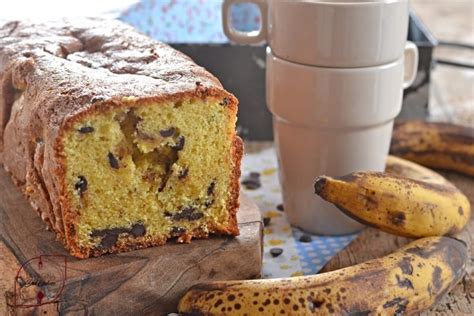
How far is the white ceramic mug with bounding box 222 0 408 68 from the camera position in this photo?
176cm

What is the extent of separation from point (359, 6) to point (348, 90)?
0.19 meters

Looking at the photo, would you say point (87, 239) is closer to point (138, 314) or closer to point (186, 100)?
point (138, 314)

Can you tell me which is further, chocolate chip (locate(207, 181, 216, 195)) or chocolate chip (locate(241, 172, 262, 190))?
chocolate chip (locate(241, 172, 262, 190))

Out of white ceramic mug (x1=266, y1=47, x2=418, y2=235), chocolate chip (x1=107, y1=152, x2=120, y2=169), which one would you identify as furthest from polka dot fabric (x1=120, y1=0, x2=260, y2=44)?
chocolate chip (x1=107, y1=152, x2=120, y2=169)

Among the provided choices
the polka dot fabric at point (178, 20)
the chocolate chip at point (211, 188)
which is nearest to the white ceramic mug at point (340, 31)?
the chocolate chip at point (211, 188)

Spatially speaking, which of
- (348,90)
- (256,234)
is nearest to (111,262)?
(256,234)

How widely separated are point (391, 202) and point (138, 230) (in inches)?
21.8

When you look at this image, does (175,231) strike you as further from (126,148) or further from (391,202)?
(391,202)

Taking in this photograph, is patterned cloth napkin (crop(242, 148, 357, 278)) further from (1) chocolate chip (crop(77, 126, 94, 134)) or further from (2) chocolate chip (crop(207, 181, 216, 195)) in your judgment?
(1) chocolate chip (crop(77, 126, 94, 134))

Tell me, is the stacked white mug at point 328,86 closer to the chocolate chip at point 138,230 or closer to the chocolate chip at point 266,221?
the chocolate chip at point 266,221

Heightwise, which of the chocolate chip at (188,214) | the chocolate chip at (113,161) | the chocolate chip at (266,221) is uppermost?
the chocolate chip at (113,161)

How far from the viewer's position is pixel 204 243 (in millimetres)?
1643

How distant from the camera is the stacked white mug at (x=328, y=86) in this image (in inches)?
70.0

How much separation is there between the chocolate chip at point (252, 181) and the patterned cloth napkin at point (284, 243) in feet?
0.04
